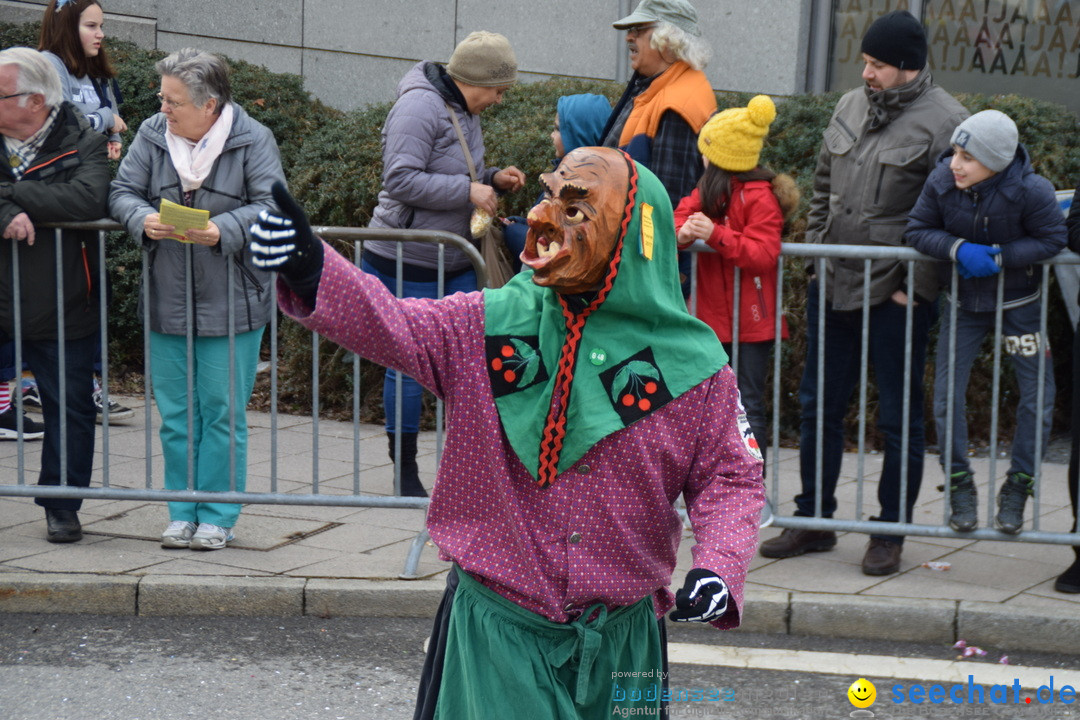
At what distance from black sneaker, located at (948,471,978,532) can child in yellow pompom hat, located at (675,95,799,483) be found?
844 mm

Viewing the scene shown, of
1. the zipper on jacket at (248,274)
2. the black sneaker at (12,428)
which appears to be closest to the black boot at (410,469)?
the zipper on jacket at (248,274)

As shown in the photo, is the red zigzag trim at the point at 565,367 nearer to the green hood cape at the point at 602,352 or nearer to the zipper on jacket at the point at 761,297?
the green hood cape at the point at 602,352

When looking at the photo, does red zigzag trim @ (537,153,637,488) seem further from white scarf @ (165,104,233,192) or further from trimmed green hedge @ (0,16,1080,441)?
trimmed green hedge @ (0,16,1080,441)

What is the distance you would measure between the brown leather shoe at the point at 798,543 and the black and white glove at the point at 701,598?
339 cm

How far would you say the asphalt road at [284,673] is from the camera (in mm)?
4301

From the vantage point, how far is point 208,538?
18.7ft

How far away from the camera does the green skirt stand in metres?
2.55

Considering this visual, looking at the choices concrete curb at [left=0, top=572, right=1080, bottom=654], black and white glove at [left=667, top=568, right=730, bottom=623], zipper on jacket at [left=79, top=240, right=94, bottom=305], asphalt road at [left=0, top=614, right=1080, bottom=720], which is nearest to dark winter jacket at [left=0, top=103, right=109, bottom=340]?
zipper on jacket at [left=79, top=240, right=94, bottom=305]

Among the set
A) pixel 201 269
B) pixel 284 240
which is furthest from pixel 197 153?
pixel 284 240

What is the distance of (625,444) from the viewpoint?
2.55 m

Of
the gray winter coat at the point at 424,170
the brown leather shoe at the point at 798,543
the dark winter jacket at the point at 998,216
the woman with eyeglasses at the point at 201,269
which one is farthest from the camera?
the gray winter coat at the point at 424,170

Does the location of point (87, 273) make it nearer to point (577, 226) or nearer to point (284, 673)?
point (284, 673)

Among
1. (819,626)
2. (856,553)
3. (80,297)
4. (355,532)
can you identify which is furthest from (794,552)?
(80,297)

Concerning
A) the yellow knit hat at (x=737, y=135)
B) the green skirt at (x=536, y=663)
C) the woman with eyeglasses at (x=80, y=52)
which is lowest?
the green skirt at (x=536, y=663)
